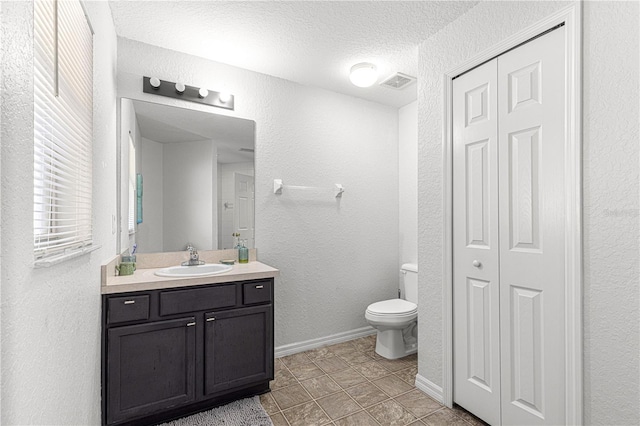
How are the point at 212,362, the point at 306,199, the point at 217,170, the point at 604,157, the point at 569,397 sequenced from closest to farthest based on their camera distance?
the point at 604,157 < the point at 569,397 < the point at 212,362 < the point at 217,170 < the point at 306,199

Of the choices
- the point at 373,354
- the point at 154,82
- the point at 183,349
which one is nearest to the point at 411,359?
the point at 373,354

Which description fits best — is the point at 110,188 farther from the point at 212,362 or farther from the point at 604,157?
the point at 604,157

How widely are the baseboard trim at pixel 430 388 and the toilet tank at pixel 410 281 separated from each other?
88cm

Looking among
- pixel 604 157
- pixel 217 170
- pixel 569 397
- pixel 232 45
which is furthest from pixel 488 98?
pixel 217 170

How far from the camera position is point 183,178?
2.55 m

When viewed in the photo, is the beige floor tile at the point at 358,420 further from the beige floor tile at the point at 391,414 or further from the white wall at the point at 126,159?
the white wall at the point at 126,159

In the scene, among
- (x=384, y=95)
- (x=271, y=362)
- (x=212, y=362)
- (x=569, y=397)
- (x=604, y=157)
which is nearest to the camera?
(x=604, y=157)

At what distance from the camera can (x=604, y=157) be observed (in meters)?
1.39

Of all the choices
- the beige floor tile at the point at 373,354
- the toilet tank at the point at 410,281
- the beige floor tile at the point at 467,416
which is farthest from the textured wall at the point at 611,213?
the toilet tank at the point at 410,281

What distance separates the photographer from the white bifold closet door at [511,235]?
1.57 m

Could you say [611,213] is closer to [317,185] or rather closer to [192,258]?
[317,185]

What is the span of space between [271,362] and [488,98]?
83.8 inches

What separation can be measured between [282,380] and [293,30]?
2.47m

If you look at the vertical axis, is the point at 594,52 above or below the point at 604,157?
above
